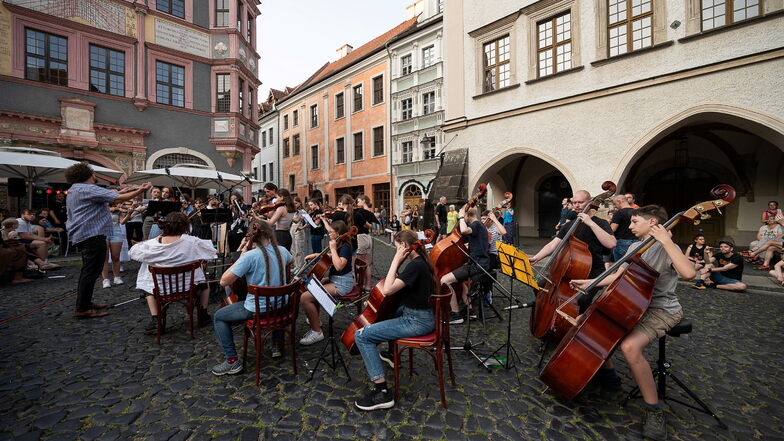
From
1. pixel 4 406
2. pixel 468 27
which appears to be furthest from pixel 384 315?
pixel 468 27

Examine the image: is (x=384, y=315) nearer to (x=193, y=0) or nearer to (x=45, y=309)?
(x=45, y=309)

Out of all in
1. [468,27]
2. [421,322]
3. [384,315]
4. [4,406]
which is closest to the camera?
[4,406]

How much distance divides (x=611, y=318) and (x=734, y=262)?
670 centimetres

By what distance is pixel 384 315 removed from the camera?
333 centimetres

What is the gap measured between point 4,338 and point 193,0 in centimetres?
1741

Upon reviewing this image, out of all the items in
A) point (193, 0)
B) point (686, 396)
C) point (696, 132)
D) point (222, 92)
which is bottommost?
point (686, 396)

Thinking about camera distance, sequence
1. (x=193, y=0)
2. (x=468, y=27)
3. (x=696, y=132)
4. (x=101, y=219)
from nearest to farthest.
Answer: (x=101, y=219)
(x=696, y=132)
(x=468, y=27)
(x=193, y=0)

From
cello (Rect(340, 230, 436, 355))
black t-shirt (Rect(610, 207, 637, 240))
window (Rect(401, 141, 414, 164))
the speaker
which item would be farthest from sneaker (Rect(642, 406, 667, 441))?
window (Rect(401, 141, 414, 164))

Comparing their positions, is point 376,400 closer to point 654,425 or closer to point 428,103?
point 654,425

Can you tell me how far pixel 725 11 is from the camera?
8.65 m

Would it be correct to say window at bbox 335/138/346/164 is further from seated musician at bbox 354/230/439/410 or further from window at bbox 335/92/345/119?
seated musician at bbox 354/230/439/410

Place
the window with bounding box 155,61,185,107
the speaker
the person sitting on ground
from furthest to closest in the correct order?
the window with bounding box 155,61,185,107, the speaker, the person sitting on ground

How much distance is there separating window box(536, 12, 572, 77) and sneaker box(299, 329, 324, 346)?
11660 mm

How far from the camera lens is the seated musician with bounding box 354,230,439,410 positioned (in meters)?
2.98
